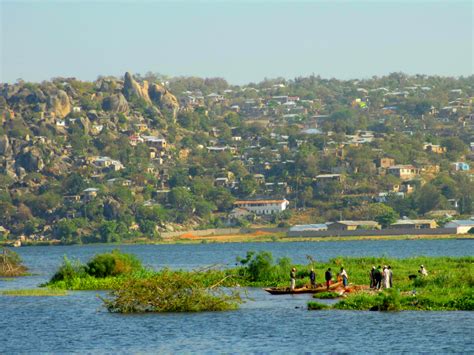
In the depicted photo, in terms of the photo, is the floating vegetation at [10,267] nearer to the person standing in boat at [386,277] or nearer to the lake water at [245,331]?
the lake water at [245,331]

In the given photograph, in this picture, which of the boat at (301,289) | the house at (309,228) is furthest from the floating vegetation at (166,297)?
the house at (309,228)

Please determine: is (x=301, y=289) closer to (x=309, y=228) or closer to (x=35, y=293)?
(x=35, y=293)

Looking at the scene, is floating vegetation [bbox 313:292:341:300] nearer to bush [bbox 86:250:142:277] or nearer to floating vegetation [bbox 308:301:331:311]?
floating vegetation [bbox 308:301:331:311]

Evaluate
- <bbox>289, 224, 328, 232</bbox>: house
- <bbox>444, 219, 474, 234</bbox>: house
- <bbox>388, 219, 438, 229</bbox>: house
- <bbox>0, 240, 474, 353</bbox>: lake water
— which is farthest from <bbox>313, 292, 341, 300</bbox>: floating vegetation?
<bbox>289, 224, 328, 232</bbox>: house

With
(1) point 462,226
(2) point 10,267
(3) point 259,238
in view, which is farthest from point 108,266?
(3) point 259,238

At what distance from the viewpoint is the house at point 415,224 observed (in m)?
182

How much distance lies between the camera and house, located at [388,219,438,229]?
182 m

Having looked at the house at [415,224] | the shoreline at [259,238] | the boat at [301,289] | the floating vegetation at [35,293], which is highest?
the boat at [301,289]

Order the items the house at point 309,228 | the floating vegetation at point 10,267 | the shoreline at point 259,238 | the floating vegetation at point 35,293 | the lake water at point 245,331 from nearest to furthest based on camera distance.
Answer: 1. the lake water at point 245,331
2. the floating vegetation at point 35,293
3. the floating vegetation at point 10,267
4. the shoreline at point 259,238
5. the house at point 309,228

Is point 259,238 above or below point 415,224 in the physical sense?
below

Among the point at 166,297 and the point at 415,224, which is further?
the point at 415,224

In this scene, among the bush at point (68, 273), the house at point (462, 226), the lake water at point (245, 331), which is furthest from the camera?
the house at point (462, 226)

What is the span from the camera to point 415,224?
599 ft

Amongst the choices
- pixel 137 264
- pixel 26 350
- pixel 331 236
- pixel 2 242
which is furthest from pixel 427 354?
pixel 2 242
